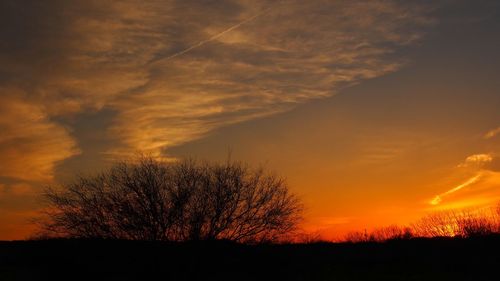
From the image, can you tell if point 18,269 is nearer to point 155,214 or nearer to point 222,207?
point 155,214

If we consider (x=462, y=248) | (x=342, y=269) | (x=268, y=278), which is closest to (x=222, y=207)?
(x=268, y=278)

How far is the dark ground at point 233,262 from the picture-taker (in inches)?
1162

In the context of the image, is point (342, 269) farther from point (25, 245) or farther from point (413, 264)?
point (25, 245)

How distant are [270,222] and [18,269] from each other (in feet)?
49.6

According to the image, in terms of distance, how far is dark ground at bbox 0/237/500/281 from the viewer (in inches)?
1162

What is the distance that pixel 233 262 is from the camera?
107 ft

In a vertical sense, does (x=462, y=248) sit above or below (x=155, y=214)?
below

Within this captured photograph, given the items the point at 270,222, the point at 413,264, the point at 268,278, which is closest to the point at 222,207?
the point at 270,222

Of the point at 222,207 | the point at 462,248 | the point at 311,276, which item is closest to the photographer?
the point at 311,276

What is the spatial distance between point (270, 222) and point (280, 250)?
6.19ft

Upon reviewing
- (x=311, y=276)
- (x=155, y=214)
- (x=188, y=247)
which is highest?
(x=155, y=214)

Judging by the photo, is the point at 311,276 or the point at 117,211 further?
the point at 117,211

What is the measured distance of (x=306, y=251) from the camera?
3609 centimetres

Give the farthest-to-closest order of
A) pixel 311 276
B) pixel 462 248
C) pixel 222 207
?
pixel 222 207 → pixel 462 248 → pixel 311 276
